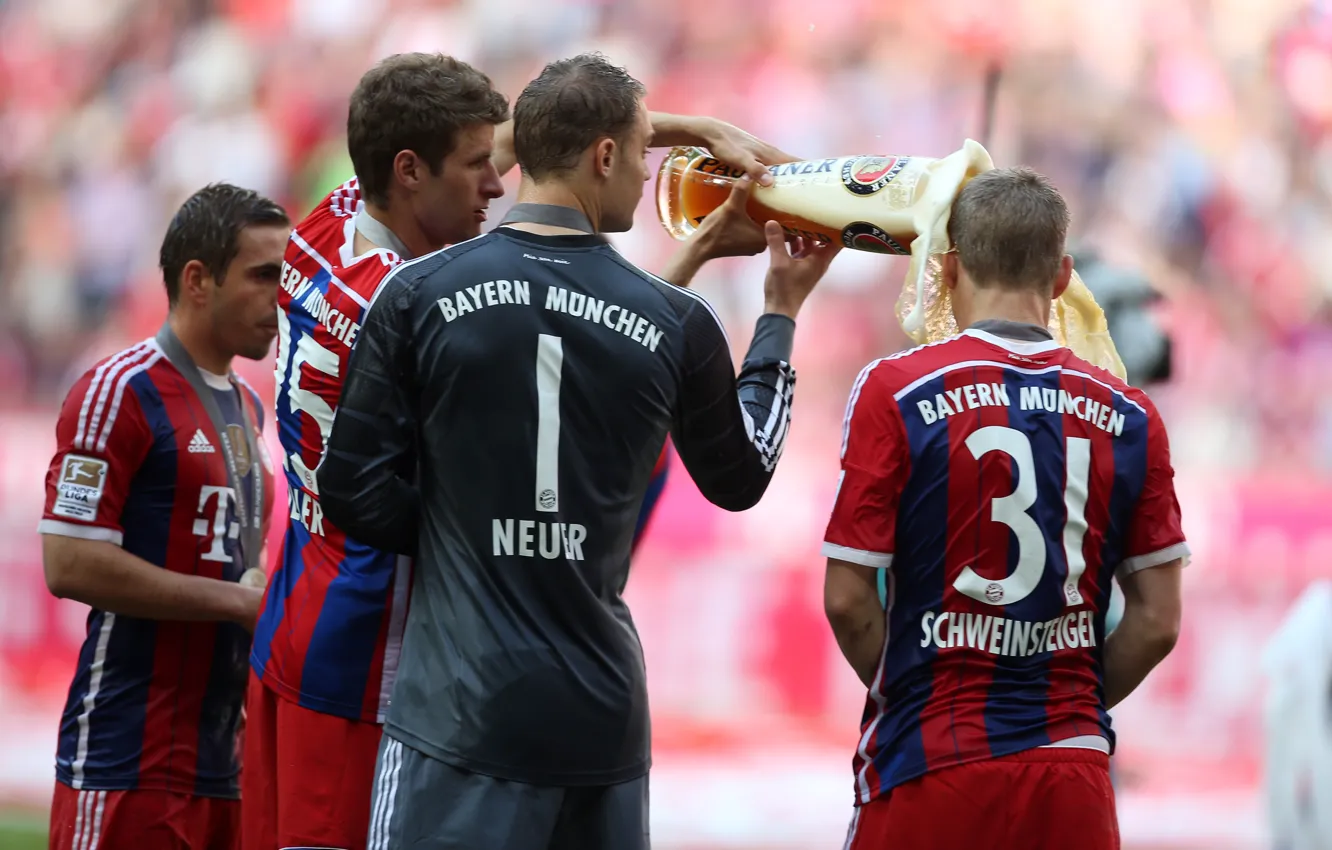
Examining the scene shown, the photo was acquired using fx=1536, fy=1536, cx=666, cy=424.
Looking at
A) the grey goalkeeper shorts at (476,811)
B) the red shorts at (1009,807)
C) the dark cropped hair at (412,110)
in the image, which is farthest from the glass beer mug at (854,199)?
the grey goalkeeper shorts at (476,811)

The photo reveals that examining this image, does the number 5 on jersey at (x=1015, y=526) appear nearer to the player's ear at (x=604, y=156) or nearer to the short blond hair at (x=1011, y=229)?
the short blond hair at (x=1011, y=229)

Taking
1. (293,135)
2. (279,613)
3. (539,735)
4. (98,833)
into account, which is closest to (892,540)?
(539,735)

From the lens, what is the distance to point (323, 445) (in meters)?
2.48

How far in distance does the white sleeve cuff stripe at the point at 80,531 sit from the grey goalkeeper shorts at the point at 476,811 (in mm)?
924

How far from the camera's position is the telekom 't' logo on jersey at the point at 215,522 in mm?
2961

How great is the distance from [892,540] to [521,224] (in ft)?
2.43

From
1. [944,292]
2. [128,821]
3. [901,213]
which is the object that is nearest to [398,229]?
[901,213]

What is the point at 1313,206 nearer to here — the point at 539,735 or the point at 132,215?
the point at 132,215

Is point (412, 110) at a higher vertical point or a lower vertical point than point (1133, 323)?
lower

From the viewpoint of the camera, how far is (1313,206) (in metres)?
9.36

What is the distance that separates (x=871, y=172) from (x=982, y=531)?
0.63 metres

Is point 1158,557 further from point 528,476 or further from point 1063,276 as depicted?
point 528,476

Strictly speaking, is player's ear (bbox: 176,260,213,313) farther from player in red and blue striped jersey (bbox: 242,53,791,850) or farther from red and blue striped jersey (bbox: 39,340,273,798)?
player in red and blue striped jersey (bbox: 242,53,791,850)

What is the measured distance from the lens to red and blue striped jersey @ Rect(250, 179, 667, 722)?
2.42m
